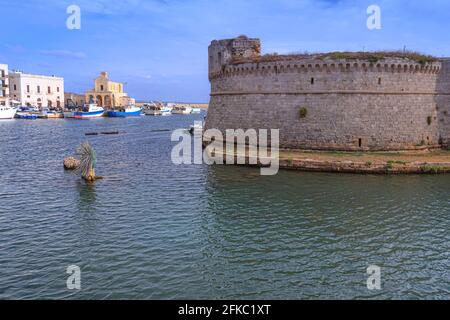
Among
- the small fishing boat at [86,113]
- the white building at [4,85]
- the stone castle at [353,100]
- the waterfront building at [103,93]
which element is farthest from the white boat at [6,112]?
the stone castle at [353,100]

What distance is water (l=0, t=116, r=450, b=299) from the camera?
26.9 ft

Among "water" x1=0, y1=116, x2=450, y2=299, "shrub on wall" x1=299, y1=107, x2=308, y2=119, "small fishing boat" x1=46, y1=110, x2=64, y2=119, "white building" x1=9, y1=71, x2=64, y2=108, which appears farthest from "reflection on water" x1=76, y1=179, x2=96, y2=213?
"white building" x1=9, y1=71, x2=64, y2=108

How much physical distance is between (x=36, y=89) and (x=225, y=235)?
90.9 m

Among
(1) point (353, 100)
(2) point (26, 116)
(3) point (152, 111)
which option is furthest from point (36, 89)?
(1) point (353, 100)

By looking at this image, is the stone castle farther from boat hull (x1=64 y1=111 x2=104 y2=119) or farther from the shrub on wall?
boat hull (x1=64 y1=111 x2=104 y2=119)

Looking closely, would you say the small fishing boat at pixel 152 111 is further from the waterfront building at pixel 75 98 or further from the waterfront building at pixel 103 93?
the waterfront building at pixel 75 98

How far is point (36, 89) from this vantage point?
89.4 meters

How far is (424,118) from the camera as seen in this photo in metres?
23.3

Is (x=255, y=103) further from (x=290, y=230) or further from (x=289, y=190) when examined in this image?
(x=290, y=230)

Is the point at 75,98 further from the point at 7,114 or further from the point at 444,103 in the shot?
the point at 444,103

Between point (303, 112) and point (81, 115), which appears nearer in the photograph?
point (303, 112)

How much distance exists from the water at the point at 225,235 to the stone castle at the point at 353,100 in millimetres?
4596
